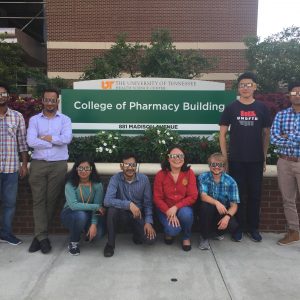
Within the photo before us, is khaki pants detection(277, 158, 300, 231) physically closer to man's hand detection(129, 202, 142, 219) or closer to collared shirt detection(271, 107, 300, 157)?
collared shirt detection(271, 107, 300, 157)

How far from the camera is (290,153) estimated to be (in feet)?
13.8

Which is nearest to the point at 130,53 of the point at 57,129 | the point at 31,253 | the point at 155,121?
the point at 155,121

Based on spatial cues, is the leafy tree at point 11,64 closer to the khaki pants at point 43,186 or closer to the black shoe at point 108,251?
the khaki pants at point 43,186

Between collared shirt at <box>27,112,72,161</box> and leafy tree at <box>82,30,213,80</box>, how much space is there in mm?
5503

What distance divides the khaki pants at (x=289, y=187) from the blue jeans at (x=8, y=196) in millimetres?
2974

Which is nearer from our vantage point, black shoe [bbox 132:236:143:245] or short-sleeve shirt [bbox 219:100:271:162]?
short-sleeve shirt [bbox 219:100:271:162]

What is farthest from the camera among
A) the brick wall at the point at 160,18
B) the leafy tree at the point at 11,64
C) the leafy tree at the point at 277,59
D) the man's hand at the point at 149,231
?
the brick wall at the point at 160,18

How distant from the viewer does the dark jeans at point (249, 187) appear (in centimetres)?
441

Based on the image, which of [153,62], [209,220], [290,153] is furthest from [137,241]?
[153,62]

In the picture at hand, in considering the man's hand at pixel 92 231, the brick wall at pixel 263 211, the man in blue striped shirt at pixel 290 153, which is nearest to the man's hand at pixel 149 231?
the man's hand at pixel 92 231

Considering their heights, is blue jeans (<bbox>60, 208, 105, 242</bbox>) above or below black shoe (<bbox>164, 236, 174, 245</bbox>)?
above

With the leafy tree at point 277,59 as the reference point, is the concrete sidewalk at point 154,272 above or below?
below

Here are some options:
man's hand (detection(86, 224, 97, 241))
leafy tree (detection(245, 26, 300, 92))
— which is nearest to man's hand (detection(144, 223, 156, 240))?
man's hand (detection(86, 224, 97, 241))

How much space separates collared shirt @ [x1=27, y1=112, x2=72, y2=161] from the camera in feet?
13.8
